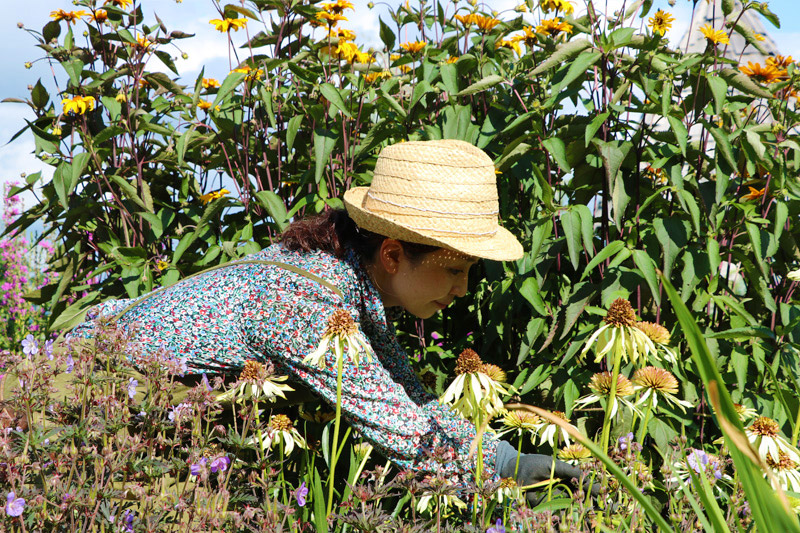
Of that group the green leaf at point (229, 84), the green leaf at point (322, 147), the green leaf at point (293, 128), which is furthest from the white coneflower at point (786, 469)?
the green leaf at point (229, 84)

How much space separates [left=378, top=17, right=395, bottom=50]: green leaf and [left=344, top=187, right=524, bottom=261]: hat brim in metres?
0.96

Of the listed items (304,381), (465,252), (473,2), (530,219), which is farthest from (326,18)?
(304,381)

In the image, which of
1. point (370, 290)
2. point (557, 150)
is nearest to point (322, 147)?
point (370, 290)

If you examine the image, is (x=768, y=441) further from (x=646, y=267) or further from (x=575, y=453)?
(x=646, y=267)

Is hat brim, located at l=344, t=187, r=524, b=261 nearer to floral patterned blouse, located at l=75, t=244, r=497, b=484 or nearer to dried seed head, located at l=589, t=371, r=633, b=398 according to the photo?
floral patterned blouse, located at l=75, t=244, r=497, b=484

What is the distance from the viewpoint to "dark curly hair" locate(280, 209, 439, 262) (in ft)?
6.32

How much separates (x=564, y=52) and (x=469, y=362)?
1.13m

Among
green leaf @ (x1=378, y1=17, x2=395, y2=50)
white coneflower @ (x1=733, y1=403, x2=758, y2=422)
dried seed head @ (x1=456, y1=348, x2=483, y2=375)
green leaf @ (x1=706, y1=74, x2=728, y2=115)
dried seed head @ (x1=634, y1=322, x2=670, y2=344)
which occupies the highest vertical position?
green leaf @ (x1=378, y1=17, x2=395, y2=50)

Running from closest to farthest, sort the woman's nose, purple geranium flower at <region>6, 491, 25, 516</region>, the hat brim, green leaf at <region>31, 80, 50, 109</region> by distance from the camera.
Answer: purple geranium flower at <region>6, 491, 25, 516</region> → the hat brim → the woman's nose → green leaf at <region>31, 80, 50, 109</region>

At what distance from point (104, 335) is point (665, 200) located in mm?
1670

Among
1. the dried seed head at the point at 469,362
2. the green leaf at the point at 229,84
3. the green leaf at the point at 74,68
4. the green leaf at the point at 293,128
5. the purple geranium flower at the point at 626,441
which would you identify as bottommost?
the purple geranium flower at the point at 626,441

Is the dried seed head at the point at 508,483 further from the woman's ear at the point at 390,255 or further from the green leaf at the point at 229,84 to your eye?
the green leaf at the point at 229,84

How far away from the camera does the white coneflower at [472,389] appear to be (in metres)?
1.38

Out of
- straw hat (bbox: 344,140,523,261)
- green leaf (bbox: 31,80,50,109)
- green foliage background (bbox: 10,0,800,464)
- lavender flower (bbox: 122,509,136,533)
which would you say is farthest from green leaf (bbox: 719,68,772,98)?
green leaf (bbox: 31,80,50,109)
